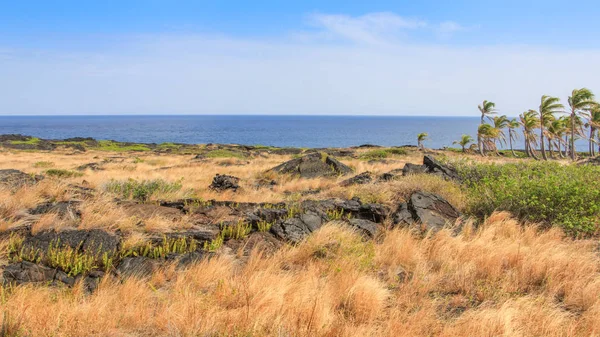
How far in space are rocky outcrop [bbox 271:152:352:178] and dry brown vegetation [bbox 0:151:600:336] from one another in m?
10.8

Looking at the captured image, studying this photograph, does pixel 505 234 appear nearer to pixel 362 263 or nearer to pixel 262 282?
pixel 362 263

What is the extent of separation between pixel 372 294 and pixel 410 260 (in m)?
1.91

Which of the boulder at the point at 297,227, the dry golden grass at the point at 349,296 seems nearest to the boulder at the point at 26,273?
the dry golden grass at the point at 349,296

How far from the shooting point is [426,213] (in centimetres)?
808

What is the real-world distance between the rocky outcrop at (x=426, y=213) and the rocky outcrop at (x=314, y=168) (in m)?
9.22

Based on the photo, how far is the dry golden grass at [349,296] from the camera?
12.3 ft

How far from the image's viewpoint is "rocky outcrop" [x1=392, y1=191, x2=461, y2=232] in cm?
771

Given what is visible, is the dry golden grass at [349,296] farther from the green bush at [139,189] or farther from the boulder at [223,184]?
the boulder at [223,184]

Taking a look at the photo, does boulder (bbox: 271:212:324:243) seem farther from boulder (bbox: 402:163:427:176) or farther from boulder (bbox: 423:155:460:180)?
boulder (bbox: 402:163:427:176)

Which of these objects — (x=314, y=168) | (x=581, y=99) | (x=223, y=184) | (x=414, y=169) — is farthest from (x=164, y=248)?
(x=581, y=99)

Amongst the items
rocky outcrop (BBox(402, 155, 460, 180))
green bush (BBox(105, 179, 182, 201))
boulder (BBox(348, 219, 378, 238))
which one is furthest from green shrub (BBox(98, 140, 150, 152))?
boulder (BBox(348, 219, 378, 238))

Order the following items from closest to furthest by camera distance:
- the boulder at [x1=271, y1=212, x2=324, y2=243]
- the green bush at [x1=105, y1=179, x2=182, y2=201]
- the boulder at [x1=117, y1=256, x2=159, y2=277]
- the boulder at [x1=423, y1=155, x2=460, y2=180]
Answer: the boulder at [x1=117, y1=256, x2=159, y2=277]
the boulder at [x1=271, y1=212, x2=324, y2=243]
the green bush at [x1=105, y1=179, x2=182, y2=201]
the boulder at [x1=423, y1=155, x2=460, y2=180]

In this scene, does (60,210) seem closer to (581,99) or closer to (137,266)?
(137,266)

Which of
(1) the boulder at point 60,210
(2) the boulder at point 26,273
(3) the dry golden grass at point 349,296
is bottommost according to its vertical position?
(3) the dry golden grass at point 349,296
